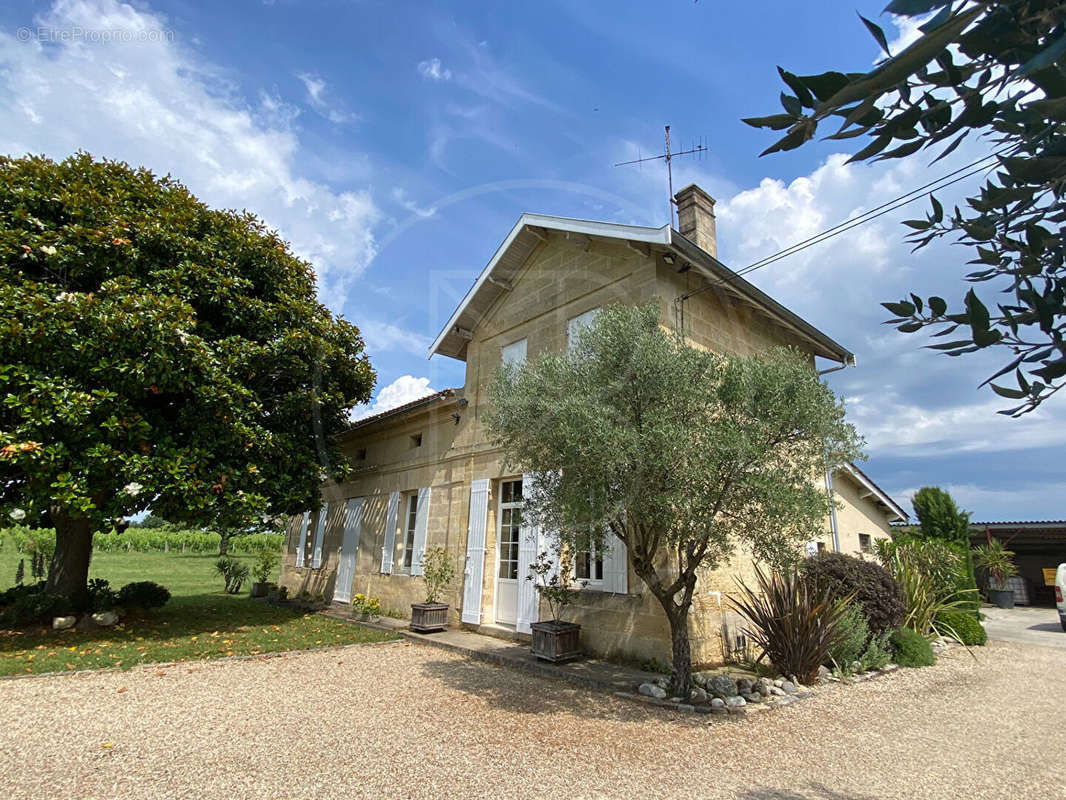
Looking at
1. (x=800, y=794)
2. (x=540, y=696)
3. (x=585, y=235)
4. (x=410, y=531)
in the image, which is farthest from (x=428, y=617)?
(x=585, y=235)

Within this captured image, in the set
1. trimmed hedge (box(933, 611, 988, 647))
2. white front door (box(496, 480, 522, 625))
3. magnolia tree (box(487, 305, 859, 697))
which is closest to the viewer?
magnolia tree (box(487, 305, 859, 697))

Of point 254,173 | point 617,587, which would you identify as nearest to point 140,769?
point 617,587

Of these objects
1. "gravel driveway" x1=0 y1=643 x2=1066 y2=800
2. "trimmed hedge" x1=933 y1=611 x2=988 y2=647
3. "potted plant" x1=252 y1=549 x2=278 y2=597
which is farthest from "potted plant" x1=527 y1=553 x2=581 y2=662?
"potted plant" x1=252 y1=549 x2=278 y2=597

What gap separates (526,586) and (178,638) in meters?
5.37

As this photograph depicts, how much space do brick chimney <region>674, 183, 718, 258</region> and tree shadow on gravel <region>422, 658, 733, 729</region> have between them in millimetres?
7086

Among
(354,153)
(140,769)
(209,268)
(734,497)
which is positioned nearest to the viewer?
(140,769)

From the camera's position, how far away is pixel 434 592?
913 centimetres

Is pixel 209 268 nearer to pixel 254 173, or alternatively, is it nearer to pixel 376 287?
pixel 254 173

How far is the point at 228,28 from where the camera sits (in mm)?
5609

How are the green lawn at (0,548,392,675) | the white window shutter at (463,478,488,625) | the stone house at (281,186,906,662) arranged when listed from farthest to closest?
the white window shutter at (463,478,488,625) < the stone house at (281,186,906,662) < the green lawn at (0,548,392,675)

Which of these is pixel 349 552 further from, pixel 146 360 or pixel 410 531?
pixel 146 360

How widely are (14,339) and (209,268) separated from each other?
269cm

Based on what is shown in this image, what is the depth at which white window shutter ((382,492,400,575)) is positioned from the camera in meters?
11.1

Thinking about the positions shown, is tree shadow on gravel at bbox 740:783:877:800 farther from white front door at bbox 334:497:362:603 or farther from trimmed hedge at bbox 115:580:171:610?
trimmed hedge at bbox 115:580:171:610
